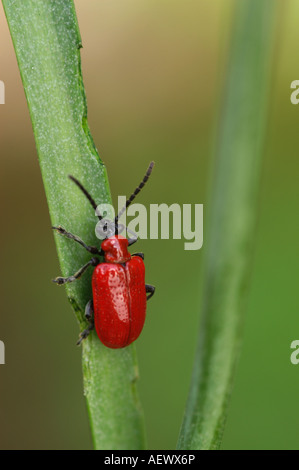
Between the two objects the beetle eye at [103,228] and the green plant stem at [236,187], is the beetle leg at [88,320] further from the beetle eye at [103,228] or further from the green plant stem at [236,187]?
the green plant stem at [236,187]

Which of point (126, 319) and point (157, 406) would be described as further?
point (157, 406)

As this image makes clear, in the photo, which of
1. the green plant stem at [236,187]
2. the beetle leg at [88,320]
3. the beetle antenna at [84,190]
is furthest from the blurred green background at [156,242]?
the green plant stem at [236,187]

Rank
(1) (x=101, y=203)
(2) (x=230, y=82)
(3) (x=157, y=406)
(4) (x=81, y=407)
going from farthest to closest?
(4) (x=81, y=407) → (3) (x=157, y=406) → (1) (x=101, y=203) → (2) (x=230, y=82)

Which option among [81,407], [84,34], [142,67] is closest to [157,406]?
[81,407]

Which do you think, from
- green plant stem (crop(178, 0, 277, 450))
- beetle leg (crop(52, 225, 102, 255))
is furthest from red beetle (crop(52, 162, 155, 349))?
green plant stem (crop(178, 0, 277, 450))
